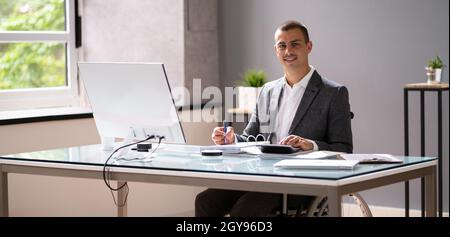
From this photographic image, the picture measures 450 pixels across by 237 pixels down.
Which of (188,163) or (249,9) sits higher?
(249,9)

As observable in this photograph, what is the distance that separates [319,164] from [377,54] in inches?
89.7

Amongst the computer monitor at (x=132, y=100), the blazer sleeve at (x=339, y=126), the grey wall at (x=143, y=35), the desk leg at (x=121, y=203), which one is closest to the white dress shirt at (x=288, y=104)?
the blazer sleeve at (x=339, y=126)

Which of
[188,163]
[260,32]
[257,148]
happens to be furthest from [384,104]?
[188,163]

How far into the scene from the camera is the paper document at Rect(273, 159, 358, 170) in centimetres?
313

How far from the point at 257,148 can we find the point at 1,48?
219 cm

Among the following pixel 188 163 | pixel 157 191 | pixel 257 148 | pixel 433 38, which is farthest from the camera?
pixel 157 191

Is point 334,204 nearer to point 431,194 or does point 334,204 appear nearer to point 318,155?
point 318,155

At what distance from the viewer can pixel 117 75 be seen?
365 centimetres

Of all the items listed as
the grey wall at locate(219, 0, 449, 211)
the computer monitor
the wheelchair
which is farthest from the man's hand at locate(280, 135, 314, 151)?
the grey wall at locate(219, 0, 449, 211)

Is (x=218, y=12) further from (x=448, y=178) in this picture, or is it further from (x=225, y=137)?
(x=225, y=137)

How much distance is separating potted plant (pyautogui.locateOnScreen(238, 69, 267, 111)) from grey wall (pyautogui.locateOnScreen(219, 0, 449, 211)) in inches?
11.2

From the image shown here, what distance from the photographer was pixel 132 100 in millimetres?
3641

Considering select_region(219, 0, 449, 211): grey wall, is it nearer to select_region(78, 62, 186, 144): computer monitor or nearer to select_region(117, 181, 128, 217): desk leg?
select_region(117, 181, 128, 217): desk leg

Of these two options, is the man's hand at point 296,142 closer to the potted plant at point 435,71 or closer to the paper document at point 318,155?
the paper document at point 318,155
